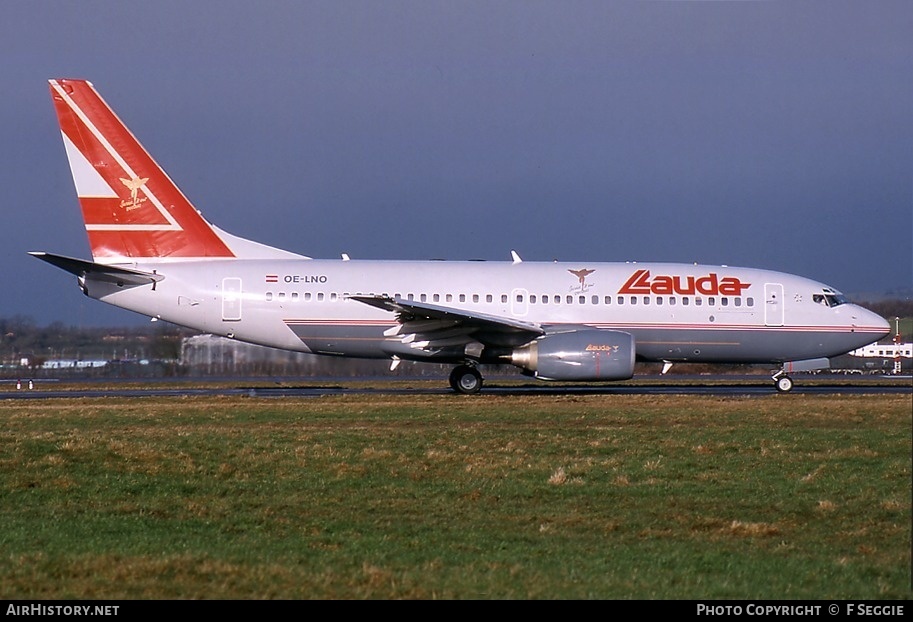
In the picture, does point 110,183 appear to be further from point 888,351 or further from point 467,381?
point 888,351

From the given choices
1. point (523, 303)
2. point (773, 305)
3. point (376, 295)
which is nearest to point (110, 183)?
point (376, 295)

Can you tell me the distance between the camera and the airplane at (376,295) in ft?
91.4

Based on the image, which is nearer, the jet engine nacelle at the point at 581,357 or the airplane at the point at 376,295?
the jet engine nacelle at the point at 581,357

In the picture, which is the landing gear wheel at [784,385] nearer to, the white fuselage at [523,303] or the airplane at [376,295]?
the airplane at [376,295]

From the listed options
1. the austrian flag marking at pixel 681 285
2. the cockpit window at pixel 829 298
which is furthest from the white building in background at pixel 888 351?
the austrian flag marking at pixel 681 285

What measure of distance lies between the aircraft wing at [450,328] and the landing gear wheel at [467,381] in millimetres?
972

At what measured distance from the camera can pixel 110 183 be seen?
28375mm

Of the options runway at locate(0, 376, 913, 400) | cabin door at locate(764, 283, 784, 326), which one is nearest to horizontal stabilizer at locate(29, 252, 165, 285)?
runway at locate(0, 376, 913, 400)

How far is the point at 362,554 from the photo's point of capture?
8.93 metres

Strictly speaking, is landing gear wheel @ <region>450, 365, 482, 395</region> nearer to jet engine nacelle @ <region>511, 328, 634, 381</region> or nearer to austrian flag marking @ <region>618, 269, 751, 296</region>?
Result: jet engine nacelle @ <region>511, 328, 634, 381</region>

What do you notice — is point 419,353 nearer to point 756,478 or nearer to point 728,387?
point 728,387

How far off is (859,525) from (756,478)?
279 centimetres
